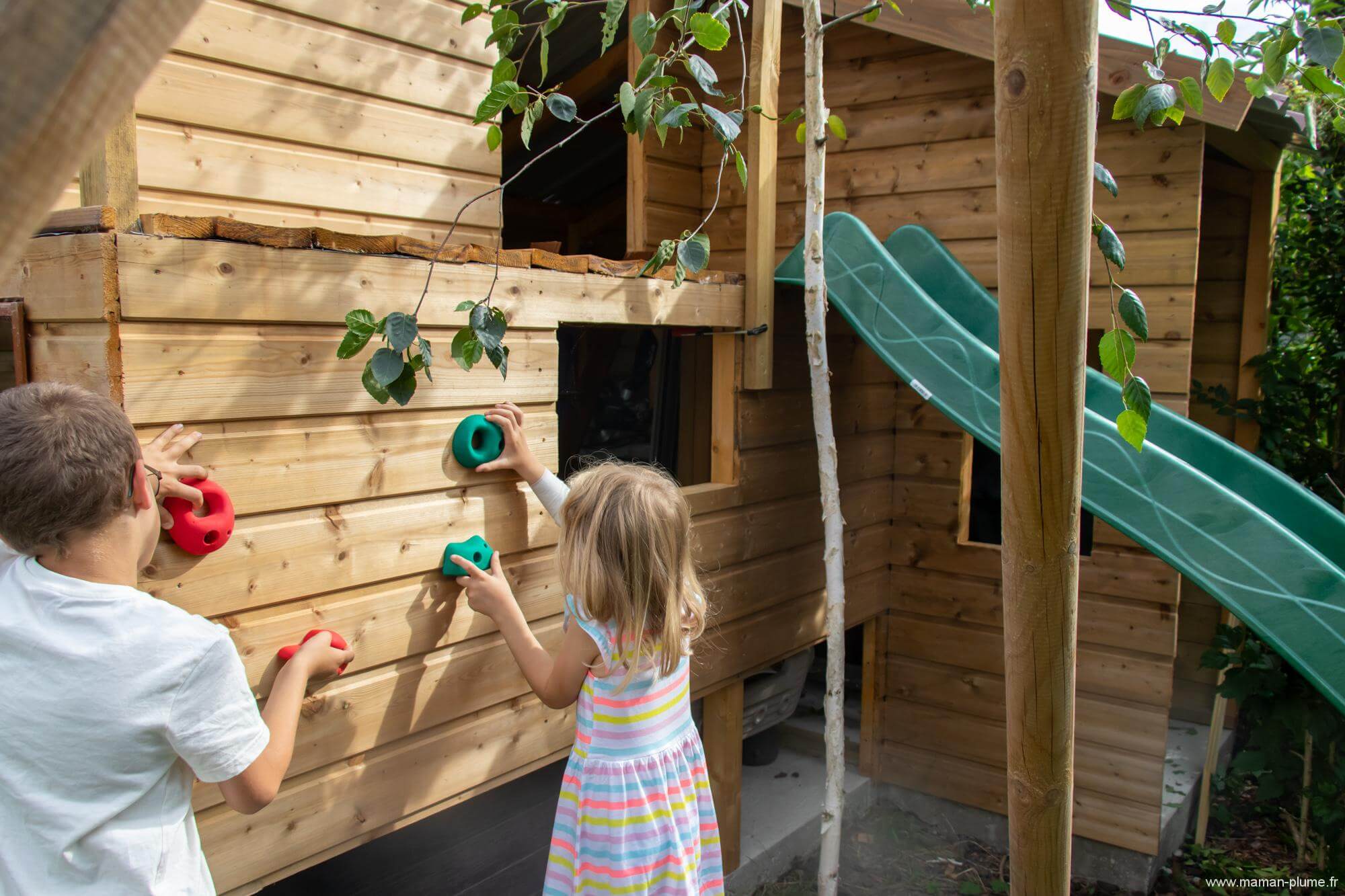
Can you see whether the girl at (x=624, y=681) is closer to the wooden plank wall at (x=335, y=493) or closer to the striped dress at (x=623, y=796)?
the striped dress at (x=623, y=796)

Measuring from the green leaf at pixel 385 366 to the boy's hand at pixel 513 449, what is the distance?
55cm

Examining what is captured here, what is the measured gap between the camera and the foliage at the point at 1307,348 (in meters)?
5.27

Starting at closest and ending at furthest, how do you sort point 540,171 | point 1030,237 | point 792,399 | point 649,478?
point 1030,237
point 649,478
point 792,399
point 540,171

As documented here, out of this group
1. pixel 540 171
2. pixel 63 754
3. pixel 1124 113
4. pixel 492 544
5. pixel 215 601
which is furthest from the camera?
pixel 540 171

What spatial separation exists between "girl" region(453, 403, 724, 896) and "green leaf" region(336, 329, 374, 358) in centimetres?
58

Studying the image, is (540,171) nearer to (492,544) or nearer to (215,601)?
(492,544)

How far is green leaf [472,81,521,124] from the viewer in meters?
2.35

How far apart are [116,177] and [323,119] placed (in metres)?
1.40

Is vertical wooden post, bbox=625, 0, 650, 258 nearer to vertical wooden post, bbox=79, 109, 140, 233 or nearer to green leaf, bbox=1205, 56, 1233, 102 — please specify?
green leaf, bbox=1205, 56, 1233, 102

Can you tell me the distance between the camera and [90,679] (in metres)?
1.40

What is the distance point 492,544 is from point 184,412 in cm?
95

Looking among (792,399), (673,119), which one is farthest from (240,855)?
(792,399)

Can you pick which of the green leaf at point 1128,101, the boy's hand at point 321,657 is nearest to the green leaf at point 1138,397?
the green leaf at point 1128,101

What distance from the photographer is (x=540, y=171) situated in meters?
6.29
